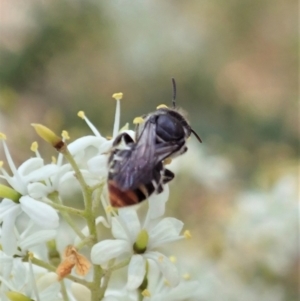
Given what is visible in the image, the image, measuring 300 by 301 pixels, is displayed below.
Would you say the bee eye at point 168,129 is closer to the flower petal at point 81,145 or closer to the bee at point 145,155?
the bee at point 145,155

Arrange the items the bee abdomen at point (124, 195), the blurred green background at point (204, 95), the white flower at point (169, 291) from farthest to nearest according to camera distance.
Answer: the blurred green background at point (204, 95) → the white flower at point (169, 291) → the bee abdomen at point (124, 195)

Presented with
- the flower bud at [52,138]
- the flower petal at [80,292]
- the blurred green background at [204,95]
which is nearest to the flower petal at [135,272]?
the flower petal at [80,292]

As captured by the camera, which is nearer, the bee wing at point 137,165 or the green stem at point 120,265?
the bee wing at point 137,165

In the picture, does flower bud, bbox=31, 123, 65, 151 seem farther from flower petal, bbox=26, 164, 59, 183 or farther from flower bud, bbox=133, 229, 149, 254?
flower bud, bbox=133, 229, 149, 254

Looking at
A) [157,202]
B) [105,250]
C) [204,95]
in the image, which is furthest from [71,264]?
[204,95]

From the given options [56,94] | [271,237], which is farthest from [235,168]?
[56,94]

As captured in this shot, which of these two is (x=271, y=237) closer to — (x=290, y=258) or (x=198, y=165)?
(x=290, y=258)

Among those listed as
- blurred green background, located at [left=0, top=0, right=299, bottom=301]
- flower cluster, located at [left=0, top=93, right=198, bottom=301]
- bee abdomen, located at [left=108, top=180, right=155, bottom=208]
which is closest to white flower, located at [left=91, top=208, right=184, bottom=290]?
flower cluster, located at [left=0, top=93, right=198, bottom=301]

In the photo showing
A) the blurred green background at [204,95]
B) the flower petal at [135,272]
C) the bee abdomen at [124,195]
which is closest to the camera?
the bee abdomen at [124,195]
